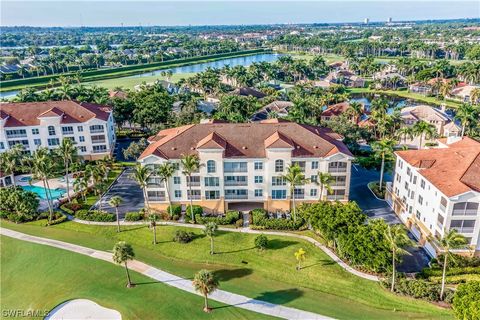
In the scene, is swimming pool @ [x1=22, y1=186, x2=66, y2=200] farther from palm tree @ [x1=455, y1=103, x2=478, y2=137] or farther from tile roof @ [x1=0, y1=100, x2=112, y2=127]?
palm tree @ [x1=455, y1=103, x2=478, y2=137]

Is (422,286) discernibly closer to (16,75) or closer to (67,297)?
(67,297)

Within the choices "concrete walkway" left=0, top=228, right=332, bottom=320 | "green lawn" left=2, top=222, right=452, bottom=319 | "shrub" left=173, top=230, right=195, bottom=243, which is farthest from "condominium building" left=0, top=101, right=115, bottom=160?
"shrub" left=173, top=230, right=195, bottom=243

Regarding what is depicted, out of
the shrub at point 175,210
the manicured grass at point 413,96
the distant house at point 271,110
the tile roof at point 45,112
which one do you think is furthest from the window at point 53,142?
the manicured grass at point 413,96

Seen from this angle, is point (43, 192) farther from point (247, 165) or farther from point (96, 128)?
point (247, 165)

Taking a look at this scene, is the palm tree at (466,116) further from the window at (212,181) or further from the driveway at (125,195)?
the driveway at (125,195)

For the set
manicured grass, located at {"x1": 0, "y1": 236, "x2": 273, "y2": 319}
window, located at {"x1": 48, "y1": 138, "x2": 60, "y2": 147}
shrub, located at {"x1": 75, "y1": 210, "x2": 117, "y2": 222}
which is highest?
window, located at {"x1": 48, "y1": 138, "x2": 60, "y2": 147}

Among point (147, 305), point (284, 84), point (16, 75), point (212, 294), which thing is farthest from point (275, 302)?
point (16, 75)
